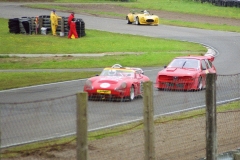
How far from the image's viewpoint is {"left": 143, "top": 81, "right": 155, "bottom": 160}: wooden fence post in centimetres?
930

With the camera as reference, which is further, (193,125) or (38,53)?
(38,53)

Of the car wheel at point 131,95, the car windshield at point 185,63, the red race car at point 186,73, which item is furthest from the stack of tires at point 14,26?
the car wheel at point 131,95

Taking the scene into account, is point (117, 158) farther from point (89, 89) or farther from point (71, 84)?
point (71, 84)

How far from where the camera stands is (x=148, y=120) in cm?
949

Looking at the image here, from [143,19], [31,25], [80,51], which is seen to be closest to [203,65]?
[80,51]

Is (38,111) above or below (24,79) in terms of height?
above

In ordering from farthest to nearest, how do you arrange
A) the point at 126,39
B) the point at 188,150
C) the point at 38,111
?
the point at 126,39
the point at 188,150
the point at 38,111

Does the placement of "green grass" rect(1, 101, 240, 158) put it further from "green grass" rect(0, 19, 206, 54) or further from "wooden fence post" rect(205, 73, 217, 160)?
"green grass" rect(0, 19, 206, 54)

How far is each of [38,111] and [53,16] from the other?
37.1 m

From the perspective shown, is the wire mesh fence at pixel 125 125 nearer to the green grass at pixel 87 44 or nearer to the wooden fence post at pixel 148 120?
the wooden fence post at pixel 148 120

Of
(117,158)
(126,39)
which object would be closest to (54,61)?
(126,39)

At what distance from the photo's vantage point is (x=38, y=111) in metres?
8.88

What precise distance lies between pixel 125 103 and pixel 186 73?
13366mm

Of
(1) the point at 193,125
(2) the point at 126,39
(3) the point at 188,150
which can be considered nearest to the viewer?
(3) the point at 188,150
